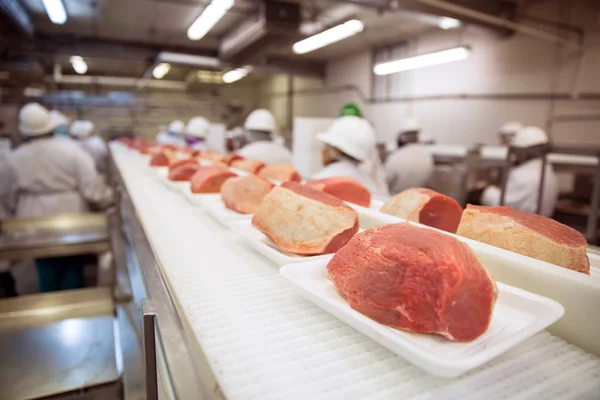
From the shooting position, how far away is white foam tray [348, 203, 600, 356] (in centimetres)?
60

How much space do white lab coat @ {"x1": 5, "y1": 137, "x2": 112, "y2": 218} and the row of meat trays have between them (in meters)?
3.62

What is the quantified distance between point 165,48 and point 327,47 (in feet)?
15.0

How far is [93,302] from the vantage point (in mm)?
1917

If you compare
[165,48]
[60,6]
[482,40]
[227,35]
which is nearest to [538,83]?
[482,40]

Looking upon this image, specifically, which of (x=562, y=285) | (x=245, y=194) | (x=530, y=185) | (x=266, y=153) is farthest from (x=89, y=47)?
(x=562, y=285)

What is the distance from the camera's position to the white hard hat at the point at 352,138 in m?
2.83

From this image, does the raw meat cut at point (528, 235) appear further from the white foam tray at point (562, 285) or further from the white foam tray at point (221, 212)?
the white foam tray at point (221, 212)

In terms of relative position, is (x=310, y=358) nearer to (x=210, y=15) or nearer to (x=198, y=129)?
Answer: (x=210, y=15)

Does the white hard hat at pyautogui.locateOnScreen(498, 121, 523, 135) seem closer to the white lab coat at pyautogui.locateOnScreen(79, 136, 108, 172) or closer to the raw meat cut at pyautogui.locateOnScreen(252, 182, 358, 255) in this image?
the raw meat cut at pyautogui.locateOnScreen(252, 182, 358, 255)

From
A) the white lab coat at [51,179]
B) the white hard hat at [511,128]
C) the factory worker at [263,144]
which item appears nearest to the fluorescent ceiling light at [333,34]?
the factory worker at [263,144]

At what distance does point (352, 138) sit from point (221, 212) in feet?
5.86

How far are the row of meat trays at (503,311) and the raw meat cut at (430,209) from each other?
0.96 feet

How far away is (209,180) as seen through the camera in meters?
1.59

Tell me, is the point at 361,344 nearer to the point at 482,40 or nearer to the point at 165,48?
the point at 482,40
